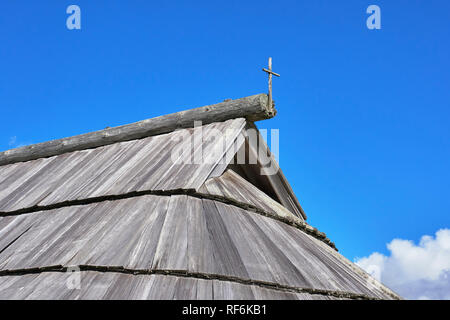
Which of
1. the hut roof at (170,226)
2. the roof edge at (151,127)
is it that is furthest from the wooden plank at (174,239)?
the roof edge at (151,127)

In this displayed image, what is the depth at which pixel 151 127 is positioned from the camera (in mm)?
6391

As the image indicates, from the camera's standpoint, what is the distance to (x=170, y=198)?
438cm

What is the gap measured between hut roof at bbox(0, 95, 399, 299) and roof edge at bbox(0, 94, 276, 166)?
0.02m

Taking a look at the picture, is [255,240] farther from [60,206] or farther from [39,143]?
[39,143]

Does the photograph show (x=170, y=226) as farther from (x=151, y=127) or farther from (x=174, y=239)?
(x=151, y=127)

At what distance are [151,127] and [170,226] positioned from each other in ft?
8.87

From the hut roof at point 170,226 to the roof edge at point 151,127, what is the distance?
0.02 metres

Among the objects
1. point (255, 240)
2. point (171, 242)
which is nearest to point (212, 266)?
point (171, 242)

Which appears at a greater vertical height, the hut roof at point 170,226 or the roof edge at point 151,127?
the roof edge at point 151,127

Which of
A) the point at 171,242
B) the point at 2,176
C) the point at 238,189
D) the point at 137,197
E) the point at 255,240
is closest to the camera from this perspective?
the point at 171,242

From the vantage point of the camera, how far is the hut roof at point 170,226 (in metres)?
3.48

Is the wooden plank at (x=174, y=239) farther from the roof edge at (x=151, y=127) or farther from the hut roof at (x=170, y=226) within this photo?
the roof edge at (x=151, y=127)

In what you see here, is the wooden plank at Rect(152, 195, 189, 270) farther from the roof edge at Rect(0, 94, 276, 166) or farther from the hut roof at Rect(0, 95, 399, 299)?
the roof edge at Rect(0, 94, 276, 166)

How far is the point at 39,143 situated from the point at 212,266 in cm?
532
